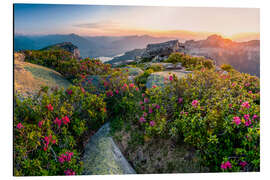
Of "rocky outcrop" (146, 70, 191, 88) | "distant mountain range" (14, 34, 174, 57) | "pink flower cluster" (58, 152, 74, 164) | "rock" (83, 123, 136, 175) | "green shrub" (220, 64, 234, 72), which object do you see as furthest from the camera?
"green shrub" (220, 64, 234, 72)

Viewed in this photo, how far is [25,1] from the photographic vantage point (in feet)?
13.3

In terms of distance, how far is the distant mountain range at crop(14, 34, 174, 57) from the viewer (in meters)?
4.56

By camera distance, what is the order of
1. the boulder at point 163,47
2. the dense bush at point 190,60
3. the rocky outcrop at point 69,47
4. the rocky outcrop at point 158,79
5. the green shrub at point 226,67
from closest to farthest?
the rocky outcrop at point 158,79
the rocky outcrop at point 69,47
the green shrub at point 226,67
the boulder at point 163,47
the dense bush at point 190,60

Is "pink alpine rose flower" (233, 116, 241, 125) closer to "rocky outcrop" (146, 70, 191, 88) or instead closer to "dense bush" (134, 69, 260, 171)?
"dense bush" (134, 69, 260, 171)

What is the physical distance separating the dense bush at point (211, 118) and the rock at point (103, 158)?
745 mm

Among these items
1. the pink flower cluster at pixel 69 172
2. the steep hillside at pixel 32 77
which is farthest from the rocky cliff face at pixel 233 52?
the pink flower cluster at pixel 69 172

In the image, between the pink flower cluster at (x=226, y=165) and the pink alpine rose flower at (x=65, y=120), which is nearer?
the pink flower cluster at (x=226, y=165)

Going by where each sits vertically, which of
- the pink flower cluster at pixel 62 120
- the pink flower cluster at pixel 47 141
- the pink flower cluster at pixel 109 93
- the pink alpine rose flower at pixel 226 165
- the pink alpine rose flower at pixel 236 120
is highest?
the pink flower cluster at pixel 109 93

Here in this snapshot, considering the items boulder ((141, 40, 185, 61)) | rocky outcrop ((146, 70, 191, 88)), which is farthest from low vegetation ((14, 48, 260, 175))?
boulder ((141, 40, 185, 61))

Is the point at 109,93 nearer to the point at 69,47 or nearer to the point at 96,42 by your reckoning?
the point at 96,42

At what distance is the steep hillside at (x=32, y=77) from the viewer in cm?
393

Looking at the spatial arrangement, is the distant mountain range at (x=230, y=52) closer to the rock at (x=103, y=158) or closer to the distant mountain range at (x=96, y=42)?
the distant mountain range at (x=96, y=42)

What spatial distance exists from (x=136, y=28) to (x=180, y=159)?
121 inches

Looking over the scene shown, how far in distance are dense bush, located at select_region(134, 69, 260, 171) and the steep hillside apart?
2148mm
